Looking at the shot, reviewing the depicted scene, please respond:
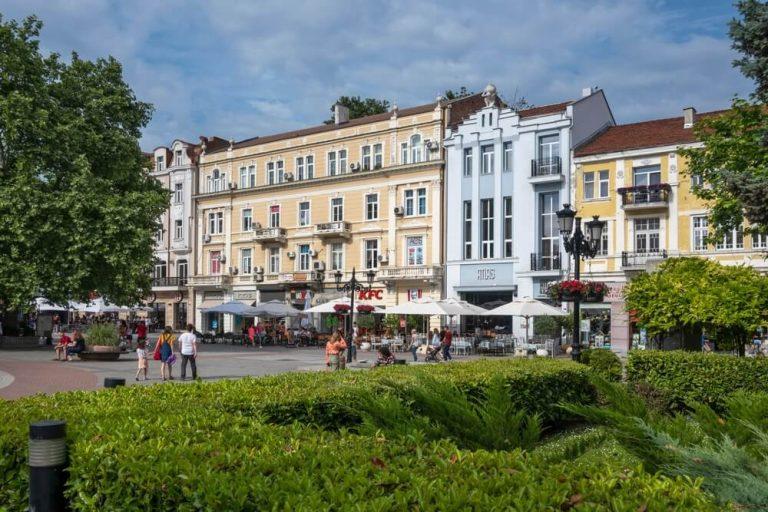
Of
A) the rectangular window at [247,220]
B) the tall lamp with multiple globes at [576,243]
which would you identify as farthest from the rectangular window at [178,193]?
the tall lamp with multiple globes at [576,243]

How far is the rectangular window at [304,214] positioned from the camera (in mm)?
49406

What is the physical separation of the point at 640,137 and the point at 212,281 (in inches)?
1173

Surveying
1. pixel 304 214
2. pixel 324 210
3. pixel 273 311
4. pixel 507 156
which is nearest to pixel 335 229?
pixel 324 210

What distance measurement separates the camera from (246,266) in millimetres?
52594

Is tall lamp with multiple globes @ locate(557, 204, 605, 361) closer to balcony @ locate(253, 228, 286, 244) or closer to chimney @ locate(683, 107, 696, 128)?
chimney @ locate(683, 107, 696, 128)

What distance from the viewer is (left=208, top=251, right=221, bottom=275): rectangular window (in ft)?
177

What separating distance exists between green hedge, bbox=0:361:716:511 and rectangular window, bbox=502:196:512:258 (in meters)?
35.9

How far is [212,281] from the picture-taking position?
53.2 m

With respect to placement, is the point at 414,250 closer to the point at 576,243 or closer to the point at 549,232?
the point at 549,232

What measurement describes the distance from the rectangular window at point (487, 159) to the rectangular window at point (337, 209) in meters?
9.95

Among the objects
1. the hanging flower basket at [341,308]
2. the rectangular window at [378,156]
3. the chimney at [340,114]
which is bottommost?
the hanging flower basket at [341,308]

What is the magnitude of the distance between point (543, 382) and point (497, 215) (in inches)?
1176

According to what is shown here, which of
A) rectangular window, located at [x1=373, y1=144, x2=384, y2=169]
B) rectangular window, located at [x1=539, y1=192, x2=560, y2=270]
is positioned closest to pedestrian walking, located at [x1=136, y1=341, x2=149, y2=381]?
rectangular window, located at [x1=539, y1=192, x2=560, y2=270]

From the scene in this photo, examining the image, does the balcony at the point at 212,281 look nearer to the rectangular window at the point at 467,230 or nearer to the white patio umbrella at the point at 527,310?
the rectangular window at the point at 467,230
